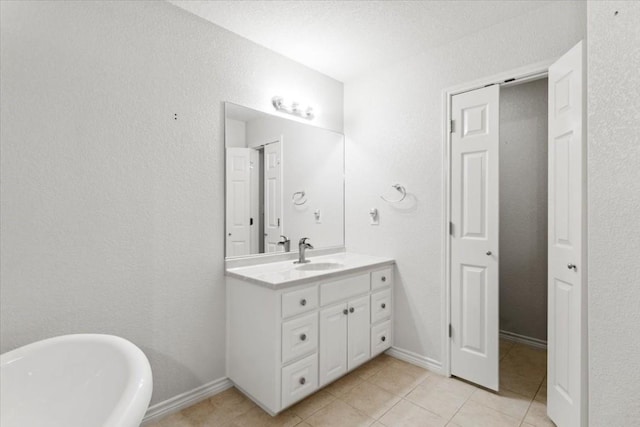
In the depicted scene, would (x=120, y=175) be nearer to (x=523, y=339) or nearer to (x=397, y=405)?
(x=397, y=405)

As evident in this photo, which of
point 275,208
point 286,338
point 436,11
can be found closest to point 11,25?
point 275,208

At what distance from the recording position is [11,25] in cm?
151

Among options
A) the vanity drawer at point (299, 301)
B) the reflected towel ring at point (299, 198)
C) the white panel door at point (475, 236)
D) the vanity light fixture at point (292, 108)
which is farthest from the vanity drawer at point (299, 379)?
the vanity light fixture at point (292, 108)

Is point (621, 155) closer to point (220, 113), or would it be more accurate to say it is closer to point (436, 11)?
point (436, 11)

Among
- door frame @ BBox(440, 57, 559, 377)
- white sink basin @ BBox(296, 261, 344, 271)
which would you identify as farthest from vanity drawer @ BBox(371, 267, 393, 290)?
door frame @ BBox(440, 57, 559, 377)

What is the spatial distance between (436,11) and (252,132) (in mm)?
1491

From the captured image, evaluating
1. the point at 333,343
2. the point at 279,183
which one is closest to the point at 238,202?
the point at 279,183

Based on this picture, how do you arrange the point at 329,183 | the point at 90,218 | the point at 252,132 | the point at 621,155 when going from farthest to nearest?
the point at 329,183, the point at 252,132, the point at 90,218, the point at 621,155

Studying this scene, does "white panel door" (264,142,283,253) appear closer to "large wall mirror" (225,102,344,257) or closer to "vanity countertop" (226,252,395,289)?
"large wall mirror" (225,102,344,257)

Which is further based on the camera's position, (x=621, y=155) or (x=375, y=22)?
(x=375, y=22)

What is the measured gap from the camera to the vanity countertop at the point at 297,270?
200 centimetres

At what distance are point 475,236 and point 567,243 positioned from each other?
0.59 metres

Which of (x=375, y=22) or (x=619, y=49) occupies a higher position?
(x=375, y=22)

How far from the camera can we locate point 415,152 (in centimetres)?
265
